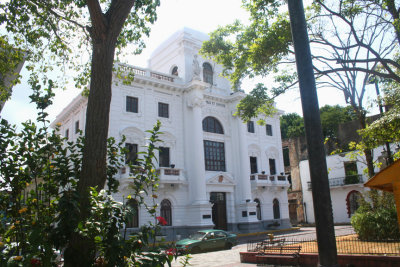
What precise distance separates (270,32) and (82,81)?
7.99 m

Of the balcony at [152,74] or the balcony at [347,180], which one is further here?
the balcony at [347,180]

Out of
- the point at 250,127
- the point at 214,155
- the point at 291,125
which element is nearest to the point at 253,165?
the point at 250,127

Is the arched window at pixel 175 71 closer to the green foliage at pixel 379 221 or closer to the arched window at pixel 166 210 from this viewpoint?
the arched window at pixel 166 210

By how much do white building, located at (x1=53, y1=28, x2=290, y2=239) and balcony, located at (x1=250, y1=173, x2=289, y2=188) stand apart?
0.30 feet

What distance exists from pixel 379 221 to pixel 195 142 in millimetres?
15295

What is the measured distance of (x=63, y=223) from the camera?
4.26m

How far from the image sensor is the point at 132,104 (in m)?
25.5

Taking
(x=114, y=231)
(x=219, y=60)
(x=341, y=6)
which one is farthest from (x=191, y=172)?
(x=114, y=231)

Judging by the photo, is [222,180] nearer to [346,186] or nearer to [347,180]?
[346,186]

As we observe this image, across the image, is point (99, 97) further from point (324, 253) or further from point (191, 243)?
point (191, 243)

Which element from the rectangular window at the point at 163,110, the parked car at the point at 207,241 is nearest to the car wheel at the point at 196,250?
the parked car at the point at 207,241

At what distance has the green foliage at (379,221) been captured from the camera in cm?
1370

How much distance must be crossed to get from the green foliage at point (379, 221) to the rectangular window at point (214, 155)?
14.7 metres

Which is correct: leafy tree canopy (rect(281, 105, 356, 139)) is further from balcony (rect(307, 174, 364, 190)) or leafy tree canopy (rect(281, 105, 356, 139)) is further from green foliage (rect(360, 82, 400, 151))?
green foliage (rect(360, 82, 400, 151))
